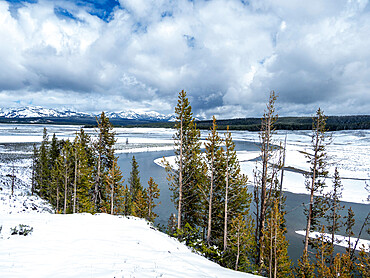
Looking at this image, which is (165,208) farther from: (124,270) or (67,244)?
(124,270)

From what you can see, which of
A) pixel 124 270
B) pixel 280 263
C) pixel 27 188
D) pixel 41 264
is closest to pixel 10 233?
pixel 41 264

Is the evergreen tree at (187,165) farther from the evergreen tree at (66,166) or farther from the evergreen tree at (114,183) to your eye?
the evergreen tree at (66,166)

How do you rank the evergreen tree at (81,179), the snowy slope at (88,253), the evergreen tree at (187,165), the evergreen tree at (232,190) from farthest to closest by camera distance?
the evergreen tree at (81,179) < the evergreen tree at (187,165) < the evergreen tree at (232,190) < the snowy slope at (88,253)

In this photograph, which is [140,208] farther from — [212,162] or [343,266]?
[343,266]

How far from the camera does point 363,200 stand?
A: 27875 millimetres

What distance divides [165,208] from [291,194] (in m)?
19.1

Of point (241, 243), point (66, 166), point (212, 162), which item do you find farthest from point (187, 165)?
point (66, 166)

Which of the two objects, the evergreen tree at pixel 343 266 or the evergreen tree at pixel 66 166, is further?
the evergreen tree at pixel 66 166

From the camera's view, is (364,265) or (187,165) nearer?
(364,265)

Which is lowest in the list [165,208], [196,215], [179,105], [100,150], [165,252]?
[165,208]

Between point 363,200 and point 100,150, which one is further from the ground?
point 100,150

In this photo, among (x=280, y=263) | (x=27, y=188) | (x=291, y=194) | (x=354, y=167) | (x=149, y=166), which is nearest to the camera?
(x=280, y=263)

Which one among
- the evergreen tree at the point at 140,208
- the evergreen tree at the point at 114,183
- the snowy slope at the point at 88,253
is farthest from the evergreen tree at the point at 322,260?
the evergreen tree at the point at 114,183

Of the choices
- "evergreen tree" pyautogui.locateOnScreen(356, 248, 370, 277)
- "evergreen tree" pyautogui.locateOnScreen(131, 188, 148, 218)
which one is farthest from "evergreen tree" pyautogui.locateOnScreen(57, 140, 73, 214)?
"evergreen tree" pyautogui.locateOnScreen(356, 248, 370, 277)
